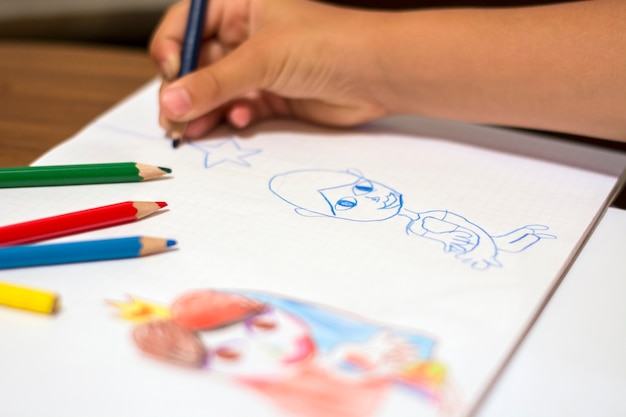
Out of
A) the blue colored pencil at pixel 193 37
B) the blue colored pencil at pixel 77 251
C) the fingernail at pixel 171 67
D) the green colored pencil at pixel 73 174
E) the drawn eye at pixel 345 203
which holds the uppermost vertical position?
Answer: the blue colored pencil at pixel 193 37

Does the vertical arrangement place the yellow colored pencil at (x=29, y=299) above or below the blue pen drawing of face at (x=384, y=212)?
below

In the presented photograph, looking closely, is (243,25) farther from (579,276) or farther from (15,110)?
(579,276)

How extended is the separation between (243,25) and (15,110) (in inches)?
8.6

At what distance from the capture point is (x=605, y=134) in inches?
22.3

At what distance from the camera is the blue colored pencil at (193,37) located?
637 millimetres

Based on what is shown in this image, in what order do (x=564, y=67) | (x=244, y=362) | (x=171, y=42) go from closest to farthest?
(x=244, y=362)
(x=564, y=67)
(x=171, y=42)

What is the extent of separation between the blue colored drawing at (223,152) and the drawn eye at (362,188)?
9cm

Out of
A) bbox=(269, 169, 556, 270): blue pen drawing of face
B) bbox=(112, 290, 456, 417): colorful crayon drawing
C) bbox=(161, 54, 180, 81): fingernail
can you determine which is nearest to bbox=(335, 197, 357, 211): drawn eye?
bbox=(269, 169, 556, 270): blue pen drawing of face

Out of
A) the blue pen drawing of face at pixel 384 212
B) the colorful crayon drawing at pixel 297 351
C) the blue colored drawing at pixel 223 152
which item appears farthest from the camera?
the blue colored drawing at pixel 223 152

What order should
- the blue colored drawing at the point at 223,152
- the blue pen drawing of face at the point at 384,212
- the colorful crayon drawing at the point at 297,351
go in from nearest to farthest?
the colorful crayon drawing at the point at 297,351, the blue pen drawing of face at the point at 384,212, the blue colored drawing at the point at 223,152

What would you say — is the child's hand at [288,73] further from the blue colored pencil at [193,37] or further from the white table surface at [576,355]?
the white table surface at [576,355]

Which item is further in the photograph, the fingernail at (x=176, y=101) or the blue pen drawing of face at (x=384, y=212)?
the fingernail at (x=176, y=101)

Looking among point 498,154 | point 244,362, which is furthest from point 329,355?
point 498,154

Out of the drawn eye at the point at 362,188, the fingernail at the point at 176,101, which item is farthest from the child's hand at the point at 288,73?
the drawn eye at the point at 362,188
